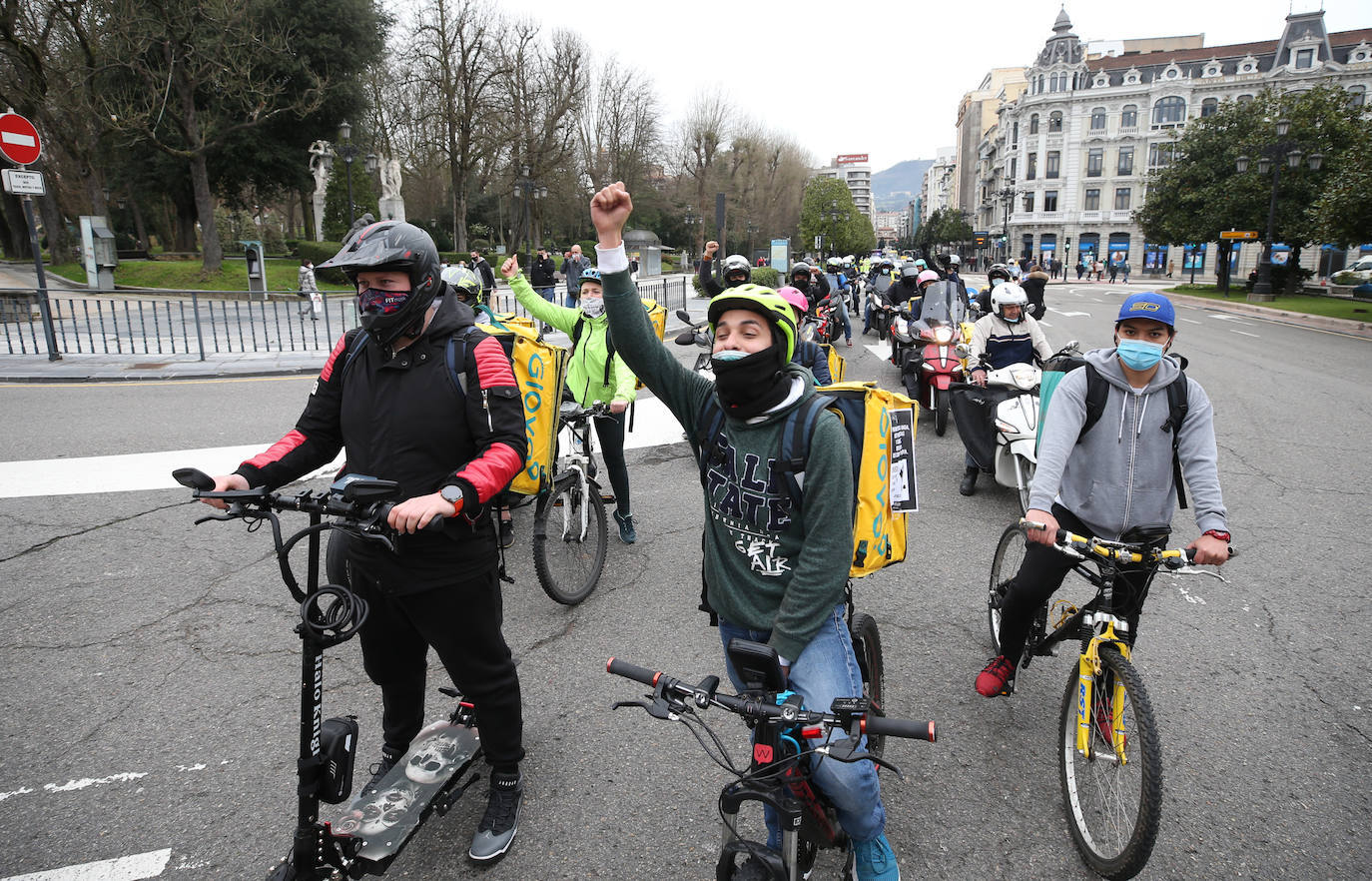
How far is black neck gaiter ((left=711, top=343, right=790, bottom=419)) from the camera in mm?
2186

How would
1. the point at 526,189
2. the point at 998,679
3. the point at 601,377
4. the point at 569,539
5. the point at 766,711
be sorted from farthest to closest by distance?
the point at 526,189 < the point at 601,377 < the point at 569,539 < the point at 998,679 < the point at 766,711

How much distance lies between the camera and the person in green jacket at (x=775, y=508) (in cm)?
218

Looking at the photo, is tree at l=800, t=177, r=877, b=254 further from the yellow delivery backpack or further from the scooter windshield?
the yellow delivery backpack

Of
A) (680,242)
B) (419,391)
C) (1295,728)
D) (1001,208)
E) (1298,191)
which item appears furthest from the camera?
(1001,208)

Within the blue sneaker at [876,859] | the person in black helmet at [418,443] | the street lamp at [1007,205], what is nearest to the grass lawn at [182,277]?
the person in black helmet at [418,443]

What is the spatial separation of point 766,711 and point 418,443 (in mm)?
1406

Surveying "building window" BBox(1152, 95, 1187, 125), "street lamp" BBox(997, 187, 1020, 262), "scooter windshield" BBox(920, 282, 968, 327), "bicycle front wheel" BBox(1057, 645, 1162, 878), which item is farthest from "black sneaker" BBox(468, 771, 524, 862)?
"building window" BBox(1152, 95, 1187, 125)

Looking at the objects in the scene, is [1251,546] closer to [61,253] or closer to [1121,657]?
[1121,657]

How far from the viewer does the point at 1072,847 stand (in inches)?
109

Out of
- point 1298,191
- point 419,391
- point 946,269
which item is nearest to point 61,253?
point 946,269

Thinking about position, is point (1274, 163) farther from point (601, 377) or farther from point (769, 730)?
point (769, 730)

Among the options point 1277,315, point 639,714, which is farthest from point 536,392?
point 1277,315

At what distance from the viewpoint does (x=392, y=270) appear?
246cm

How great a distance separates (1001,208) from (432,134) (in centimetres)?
7114
